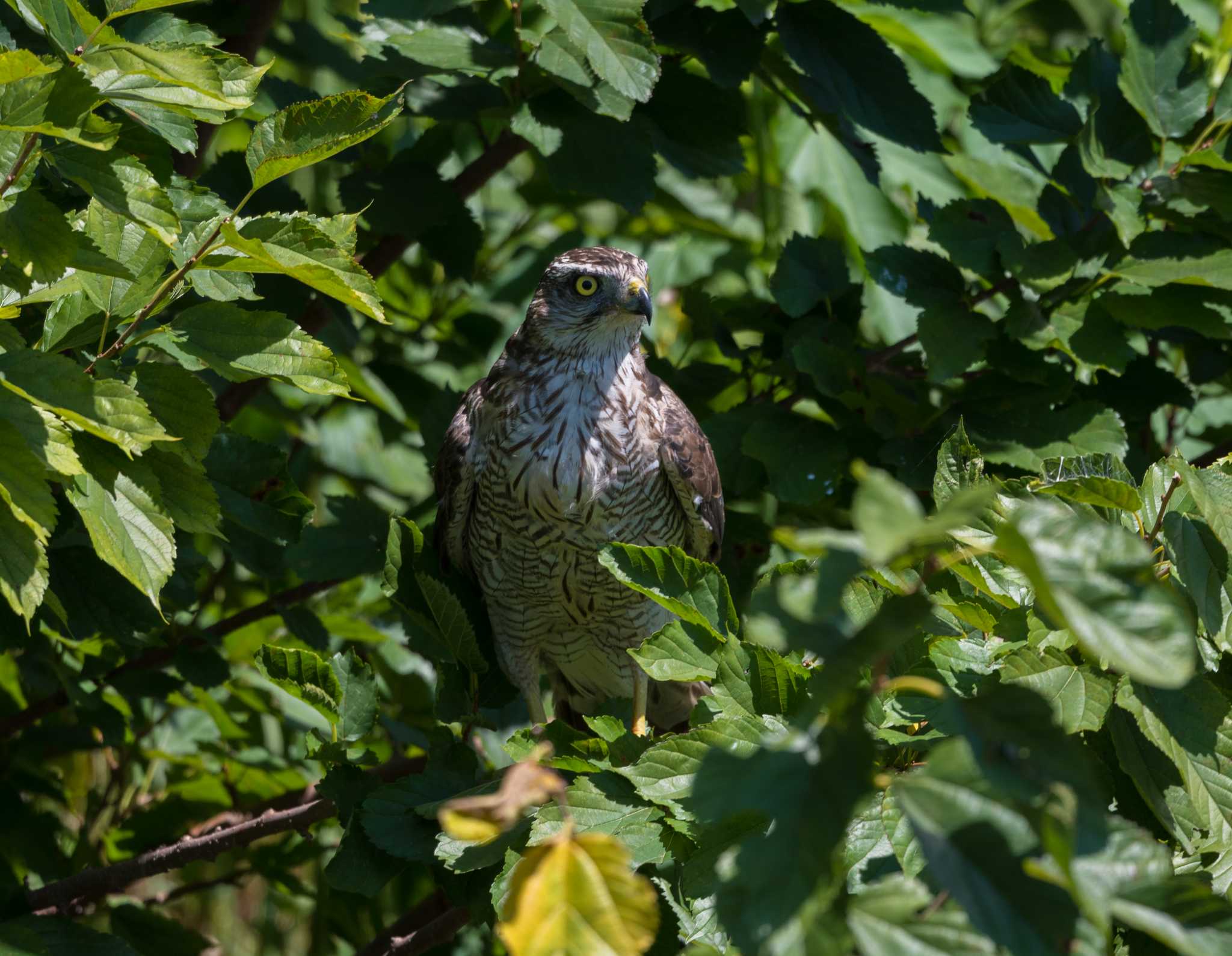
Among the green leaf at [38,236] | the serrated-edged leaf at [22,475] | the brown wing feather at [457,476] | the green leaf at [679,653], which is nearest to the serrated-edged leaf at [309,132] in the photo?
the green leaf at [38,236]

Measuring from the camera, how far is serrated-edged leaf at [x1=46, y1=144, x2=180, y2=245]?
1586 millimetres

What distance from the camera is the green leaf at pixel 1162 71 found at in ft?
8.64

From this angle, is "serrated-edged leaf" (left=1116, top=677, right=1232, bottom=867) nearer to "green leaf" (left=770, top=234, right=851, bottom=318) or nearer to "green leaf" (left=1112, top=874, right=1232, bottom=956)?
"green leaf" (left=1112, top=874, right=1232, bottom=956)

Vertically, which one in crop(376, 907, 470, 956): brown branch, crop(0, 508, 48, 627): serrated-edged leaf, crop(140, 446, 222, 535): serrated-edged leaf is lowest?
crop(376, 907, 470, 956): brown branch

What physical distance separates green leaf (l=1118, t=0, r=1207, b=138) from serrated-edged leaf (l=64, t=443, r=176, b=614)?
223 centimetres

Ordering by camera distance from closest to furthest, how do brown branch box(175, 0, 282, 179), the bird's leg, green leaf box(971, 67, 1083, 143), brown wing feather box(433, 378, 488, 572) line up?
green leaf box(971, 67, 1083, 143) → brown branch box(175, 0, 282, 179) → brown wing feather box(433, 378, 488, 572) → the bird's leg

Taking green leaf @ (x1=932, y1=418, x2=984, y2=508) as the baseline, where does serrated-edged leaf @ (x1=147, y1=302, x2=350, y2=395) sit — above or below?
above

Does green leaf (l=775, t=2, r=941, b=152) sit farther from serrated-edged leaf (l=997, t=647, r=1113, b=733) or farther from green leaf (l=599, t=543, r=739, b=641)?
serrated-edged leaf (l=997, t=647, r=1113, b=733)

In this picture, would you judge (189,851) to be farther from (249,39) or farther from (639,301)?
(249,39)

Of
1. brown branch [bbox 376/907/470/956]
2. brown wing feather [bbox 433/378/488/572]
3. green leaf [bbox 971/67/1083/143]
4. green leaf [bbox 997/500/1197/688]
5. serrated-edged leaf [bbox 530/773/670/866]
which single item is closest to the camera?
green leaf [bbox 997/500/1197/688]

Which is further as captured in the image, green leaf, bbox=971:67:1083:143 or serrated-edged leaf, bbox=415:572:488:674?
green leaf, bbox=971:67:1083:143

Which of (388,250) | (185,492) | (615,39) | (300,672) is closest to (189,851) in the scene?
(300,672)

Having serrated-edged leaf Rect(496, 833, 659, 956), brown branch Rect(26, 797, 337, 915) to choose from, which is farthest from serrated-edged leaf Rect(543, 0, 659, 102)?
serrated-edged leaf Rect(496, 833, 659, 956)

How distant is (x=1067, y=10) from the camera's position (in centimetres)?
410
